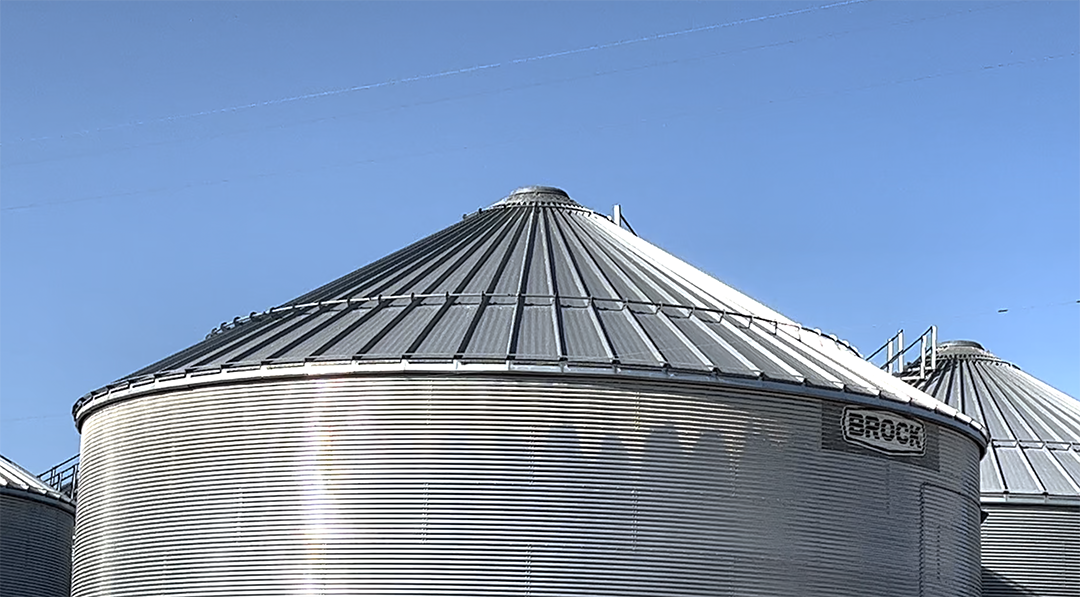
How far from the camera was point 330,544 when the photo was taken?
39.5 m

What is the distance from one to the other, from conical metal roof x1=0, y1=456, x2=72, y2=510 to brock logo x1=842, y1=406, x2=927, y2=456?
31.3m

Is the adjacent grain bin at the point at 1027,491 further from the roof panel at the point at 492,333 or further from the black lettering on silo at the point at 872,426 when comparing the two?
the roof panel at the point at 492,333

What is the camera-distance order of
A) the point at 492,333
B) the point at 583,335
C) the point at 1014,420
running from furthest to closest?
the point at 1014,420
the point at 583,335
the point at 492,333

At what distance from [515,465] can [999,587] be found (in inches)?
1045

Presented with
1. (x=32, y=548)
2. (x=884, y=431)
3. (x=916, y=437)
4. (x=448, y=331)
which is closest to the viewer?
(x=448, y=331)

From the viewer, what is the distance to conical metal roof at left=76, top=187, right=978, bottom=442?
1629 inches

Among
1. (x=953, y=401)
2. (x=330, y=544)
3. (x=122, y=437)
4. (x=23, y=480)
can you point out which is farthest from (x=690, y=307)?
(x=23, y=480)

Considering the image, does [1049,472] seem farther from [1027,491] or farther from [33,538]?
[33,538]

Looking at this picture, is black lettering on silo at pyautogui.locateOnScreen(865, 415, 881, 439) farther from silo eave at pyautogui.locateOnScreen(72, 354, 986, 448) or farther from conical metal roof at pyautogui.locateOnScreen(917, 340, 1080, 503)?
conical metal roof at pyautogui.locateOnScreen(917, 340, 1080, 503)

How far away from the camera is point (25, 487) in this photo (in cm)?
6041

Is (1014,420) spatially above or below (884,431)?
above

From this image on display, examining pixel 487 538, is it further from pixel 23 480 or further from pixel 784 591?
pixel 23 480

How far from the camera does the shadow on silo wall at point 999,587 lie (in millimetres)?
59031

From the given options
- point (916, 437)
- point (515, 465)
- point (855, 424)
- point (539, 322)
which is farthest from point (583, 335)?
point (916, 437)
